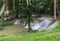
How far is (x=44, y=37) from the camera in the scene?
28.8ft

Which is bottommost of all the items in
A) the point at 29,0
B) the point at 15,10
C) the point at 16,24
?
the point at 16,24

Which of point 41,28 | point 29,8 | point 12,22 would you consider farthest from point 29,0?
point 12,22

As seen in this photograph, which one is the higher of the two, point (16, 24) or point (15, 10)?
point (15, 10)

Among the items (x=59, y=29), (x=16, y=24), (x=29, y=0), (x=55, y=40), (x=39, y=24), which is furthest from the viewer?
(x=16, y=24)

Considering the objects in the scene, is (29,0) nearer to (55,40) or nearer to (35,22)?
(35,22)

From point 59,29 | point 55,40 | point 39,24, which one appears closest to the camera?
point 55,40

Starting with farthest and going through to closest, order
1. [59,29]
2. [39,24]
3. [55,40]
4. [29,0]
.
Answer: [39,24] < [29,0] < [59,29] < [55,40]

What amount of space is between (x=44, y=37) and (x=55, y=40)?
57 cm

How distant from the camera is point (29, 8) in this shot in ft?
35.5

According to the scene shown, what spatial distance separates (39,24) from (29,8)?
1.64 meters

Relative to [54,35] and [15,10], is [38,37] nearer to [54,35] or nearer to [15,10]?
[54,35]

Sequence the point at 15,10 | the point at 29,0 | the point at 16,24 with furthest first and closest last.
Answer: the point at 15,10
the point at 16,24
the point at 29,0

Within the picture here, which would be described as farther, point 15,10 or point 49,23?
point 15,10

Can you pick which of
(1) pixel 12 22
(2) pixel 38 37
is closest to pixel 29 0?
(2) pixel 38 37
